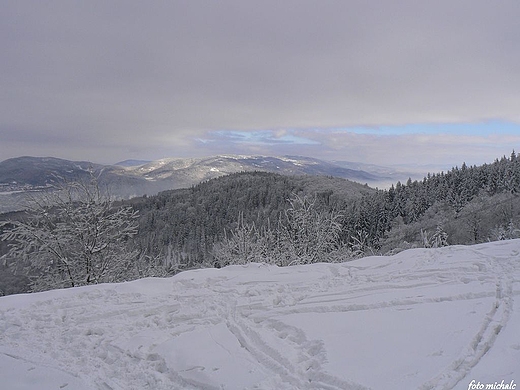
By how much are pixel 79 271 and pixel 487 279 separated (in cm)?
1672

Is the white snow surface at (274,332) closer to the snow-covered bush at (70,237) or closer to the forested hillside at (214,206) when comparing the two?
the snow-covered bush at (70,237)

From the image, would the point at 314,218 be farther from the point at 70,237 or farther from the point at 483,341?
the point at 483,341

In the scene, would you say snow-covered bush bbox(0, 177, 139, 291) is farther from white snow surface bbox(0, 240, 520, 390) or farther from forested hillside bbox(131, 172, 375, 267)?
forested hillside bbox(131, 172, 375, 267)

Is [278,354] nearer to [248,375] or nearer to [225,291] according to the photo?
[248,375]

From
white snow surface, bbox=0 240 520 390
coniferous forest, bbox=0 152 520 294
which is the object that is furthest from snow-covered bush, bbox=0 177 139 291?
white snow surface, bbox=0 240 520 390

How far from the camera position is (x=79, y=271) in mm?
16297

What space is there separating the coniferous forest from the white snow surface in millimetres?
9878

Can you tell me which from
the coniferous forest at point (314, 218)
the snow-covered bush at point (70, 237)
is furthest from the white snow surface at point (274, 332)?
the coniferous forest at point (314, 218)

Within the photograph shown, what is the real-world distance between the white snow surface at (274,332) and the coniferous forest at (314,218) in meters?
9.88

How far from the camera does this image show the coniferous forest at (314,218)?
22.5 metres

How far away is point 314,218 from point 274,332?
1681 centimetres

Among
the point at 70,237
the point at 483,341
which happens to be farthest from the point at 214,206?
the point at 483,341

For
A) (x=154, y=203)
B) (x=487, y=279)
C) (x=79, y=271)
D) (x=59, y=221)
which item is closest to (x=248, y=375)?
(x=487, y=279)

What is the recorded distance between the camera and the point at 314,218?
23.0m
